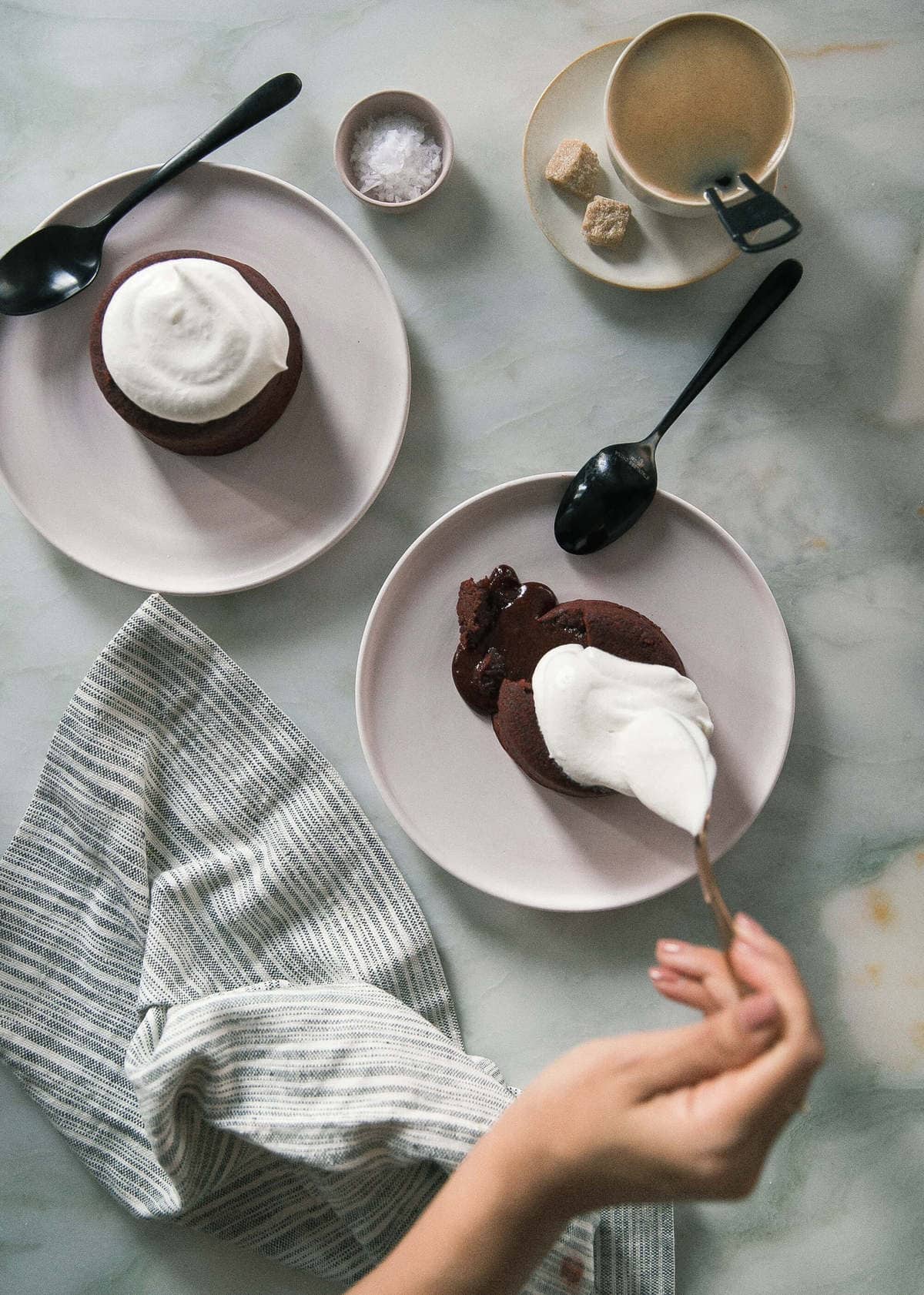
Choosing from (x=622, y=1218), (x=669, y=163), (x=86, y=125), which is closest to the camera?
(x=669, y=163)

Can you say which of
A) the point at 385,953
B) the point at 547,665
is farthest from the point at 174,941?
the point at 547,665

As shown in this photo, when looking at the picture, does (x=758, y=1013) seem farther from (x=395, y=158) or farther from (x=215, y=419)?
(x=395, y=158)

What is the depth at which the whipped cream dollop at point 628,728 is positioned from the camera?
125cm

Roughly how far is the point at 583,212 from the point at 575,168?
6 cm

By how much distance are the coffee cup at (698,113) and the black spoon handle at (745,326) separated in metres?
0.16

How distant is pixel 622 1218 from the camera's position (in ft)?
4.69

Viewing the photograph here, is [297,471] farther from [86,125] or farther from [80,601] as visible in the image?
[86,125]

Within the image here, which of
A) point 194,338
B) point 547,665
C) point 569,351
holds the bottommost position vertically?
point 547,665

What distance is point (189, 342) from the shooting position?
1347 millimetres

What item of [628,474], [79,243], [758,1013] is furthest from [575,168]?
[758,1013]

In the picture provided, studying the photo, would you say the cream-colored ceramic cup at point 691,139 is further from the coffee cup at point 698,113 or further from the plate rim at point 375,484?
the plate rim at point 375,484

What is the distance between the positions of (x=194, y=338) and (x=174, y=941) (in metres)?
0.86

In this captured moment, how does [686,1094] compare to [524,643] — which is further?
[524,643]

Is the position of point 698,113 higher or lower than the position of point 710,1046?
higher
